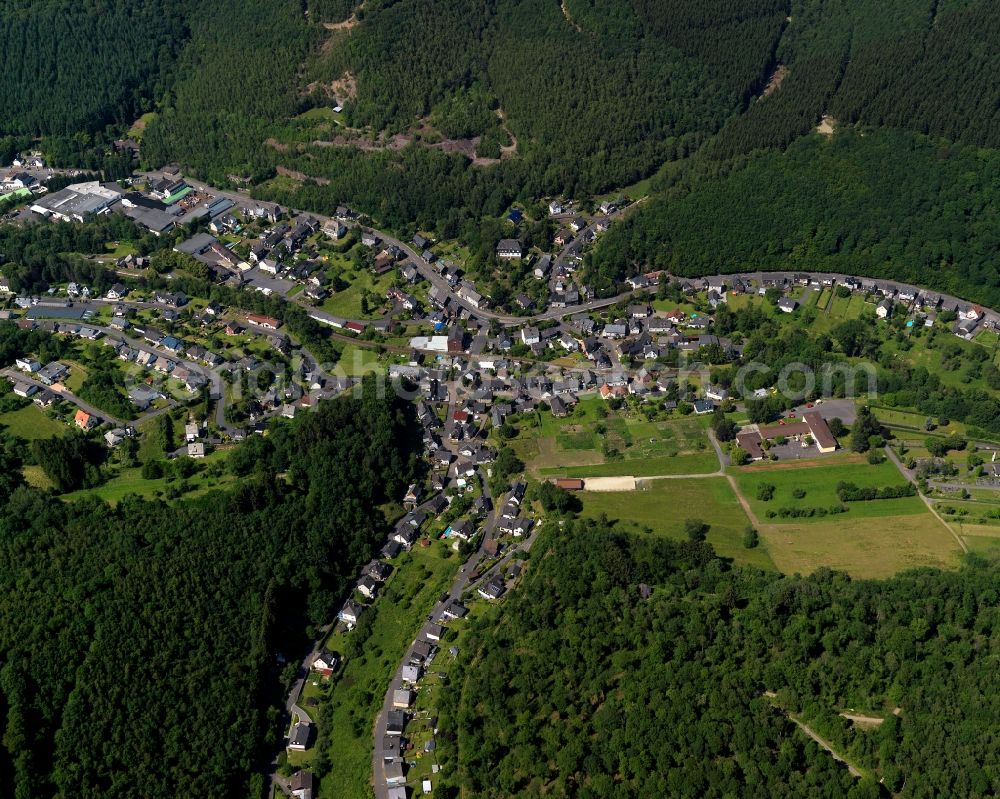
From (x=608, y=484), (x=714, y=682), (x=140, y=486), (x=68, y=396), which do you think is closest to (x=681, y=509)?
(x=608, y=484)

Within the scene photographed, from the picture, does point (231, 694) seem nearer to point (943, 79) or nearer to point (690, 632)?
point (690, 632)

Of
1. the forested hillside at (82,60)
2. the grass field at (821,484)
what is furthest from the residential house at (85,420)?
the forested hillside at (82,60)

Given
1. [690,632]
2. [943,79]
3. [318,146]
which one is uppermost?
[943,79]

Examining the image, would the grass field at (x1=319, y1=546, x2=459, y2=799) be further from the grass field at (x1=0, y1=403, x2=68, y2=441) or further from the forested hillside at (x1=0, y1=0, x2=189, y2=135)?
the forested hillside at (x1=0, y1=0, x2=189, y2=135)

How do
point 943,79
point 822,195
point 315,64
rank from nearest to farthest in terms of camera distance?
point 822,195, point 943,79, point 315,64

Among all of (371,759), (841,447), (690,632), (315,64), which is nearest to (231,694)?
(371,759)

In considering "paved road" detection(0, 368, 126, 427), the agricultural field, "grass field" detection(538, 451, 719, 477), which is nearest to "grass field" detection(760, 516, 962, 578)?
"grass field" detection(538, 451, 719, 477)
